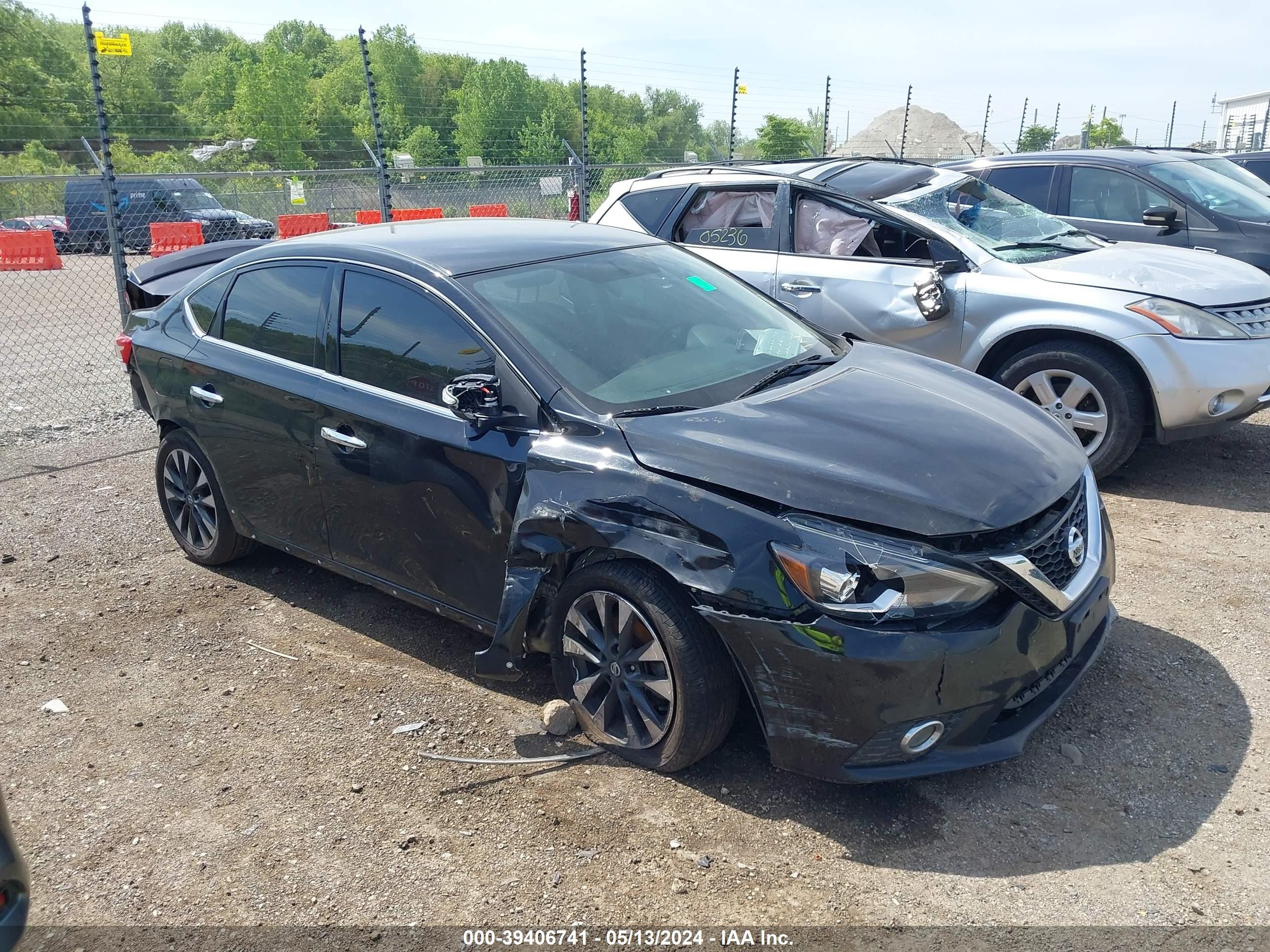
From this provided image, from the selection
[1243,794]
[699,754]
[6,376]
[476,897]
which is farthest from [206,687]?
[6,376]

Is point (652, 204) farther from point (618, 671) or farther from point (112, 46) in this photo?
point (112, 46)

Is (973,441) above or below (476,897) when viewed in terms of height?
above

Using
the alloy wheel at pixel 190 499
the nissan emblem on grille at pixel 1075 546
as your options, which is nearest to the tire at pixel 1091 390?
the nissan emblem on grille at pixel 1075 546

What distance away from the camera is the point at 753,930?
265cm

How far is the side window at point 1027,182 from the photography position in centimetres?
835

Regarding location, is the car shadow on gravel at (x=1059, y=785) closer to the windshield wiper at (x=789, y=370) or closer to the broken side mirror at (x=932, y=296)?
the windshield wiper at (x=789, y=370)

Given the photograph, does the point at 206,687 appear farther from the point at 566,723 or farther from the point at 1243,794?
the point at 1243,794

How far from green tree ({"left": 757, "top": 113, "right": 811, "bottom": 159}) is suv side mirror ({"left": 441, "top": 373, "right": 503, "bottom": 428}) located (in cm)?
4103

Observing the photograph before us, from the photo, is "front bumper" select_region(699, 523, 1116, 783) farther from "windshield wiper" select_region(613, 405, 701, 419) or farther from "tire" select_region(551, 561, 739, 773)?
"windshield wiper" select_region(613, 405, 701, 419)

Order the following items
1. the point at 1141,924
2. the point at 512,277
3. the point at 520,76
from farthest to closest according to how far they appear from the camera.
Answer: the point at 520,76, the point at 512,277, the point at 1141,924

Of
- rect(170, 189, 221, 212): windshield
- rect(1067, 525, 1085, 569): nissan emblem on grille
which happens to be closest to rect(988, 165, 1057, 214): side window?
rect(1067, 525, 1085, 569): nissan emblem on grille

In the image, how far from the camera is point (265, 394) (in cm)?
434

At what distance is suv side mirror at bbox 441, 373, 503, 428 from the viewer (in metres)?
3.46

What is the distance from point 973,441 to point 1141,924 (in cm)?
146
